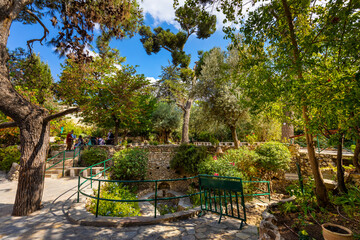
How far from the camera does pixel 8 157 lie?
10711 mm

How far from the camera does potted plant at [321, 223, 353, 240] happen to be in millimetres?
2172

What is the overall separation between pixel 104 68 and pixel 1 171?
9609 millimetres

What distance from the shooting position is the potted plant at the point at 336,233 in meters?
2.17

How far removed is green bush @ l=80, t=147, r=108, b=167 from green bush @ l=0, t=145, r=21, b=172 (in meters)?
3.73

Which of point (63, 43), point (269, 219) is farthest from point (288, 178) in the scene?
point (63, 43)

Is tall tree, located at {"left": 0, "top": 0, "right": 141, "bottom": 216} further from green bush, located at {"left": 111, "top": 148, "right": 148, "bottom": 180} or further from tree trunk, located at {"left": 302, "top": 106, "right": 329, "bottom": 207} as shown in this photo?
tree trunk, located at {"left": 302, "top": 106, "right": 329, "bottom": 207}

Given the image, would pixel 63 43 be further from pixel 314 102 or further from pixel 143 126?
pixel 143 126

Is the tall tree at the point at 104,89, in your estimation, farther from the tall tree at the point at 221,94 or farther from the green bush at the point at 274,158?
the green bush at the point at 274,158

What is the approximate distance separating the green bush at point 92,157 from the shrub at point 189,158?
4706 mm

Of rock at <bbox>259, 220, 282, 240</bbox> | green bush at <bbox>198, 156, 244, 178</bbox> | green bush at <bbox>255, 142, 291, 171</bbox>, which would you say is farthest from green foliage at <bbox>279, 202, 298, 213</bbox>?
green bush at <bbox>255, 142, 291, 171</bbox>

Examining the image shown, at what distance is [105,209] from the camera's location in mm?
4809

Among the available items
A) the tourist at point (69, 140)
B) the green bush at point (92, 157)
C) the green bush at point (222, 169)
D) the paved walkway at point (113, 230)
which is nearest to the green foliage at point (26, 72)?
the tourist at point (69, 140)

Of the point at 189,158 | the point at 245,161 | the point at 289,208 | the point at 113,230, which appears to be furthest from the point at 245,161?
the point at 113,230

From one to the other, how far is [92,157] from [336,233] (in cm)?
1200
